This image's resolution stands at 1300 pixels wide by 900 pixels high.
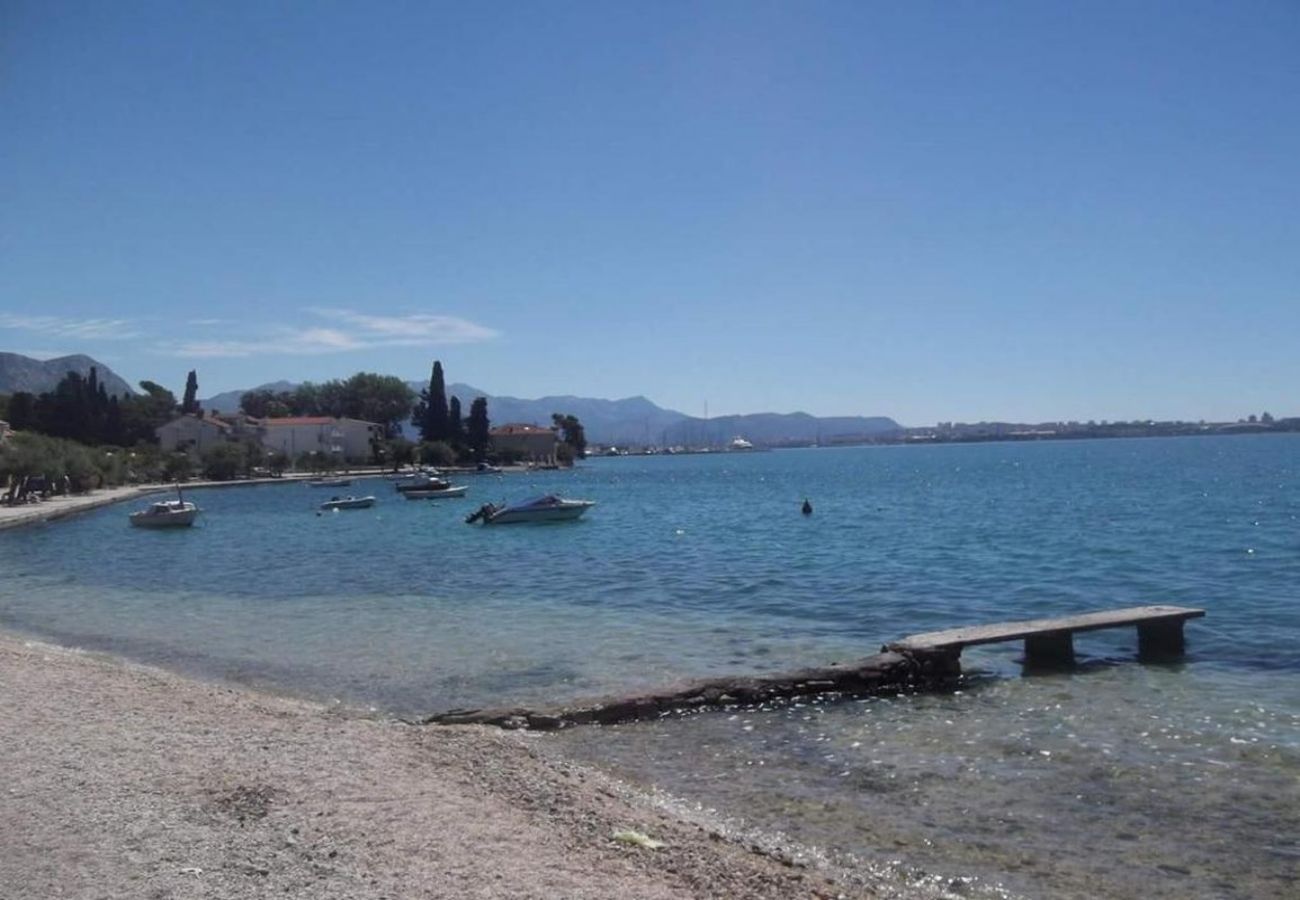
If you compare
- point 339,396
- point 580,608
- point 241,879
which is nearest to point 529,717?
point 241,879

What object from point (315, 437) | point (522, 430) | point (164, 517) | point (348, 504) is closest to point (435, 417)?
point (315, 437)

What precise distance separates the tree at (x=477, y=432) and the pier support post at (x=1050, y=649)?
143 metres

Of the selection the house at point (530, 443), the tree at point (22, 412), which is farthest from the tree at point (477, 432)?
the tree at point (22, 412)

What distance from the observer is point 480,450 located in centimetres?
15688

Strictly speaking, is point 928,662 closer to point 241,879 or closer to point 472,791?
point 472,791

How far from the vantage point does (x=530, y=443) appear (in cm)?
17475

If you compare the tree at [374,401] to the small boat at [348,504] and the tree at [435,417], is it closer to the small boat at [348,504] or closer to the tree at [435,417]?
the tree at [435,417]

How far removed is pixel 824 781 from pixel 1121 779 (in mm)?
2917

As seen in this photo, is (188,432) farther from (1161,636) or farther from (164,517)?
(1161,636)

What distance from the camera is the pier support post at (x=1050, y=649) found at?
1593 centimetres

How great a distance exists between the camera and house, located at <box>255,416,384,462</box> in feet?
492

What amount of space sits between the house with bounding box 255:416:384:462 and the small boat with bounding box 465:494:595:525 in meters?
96.7

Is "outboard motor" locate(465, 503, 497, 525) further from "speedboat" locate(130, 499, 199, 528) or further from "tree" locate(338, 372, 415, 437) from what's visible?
"tree" locate(338, 372, 415, 437)

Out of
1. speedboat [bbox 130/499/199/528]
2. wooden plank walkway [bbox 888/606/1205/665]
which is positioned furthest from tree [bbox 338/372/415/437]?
wooden plank walkway [bbox 888/606/1205/665]
